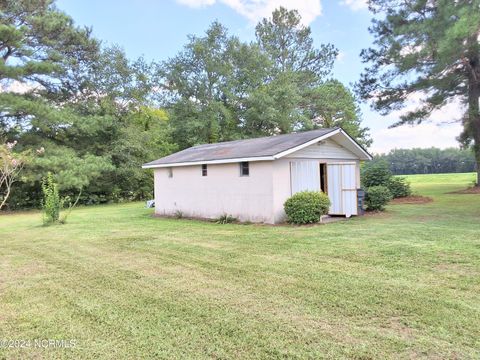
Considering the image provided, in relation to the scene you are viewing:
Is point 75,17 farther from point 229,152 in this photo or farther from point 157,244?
point 157,244

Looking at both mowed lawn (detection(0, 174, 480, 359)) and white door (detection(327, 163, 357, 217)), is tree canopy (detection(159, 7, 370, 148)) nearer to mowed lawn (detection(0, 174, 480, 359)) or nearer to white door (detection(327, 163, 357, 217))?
white door (detection(327, 163, 357, 217))

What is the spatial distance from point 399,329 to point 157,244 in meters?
5.88

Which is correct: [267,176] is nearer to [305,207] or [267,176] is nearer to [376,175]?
[305,207]

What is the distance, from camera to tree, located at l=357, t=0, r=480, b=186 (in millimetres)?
14984

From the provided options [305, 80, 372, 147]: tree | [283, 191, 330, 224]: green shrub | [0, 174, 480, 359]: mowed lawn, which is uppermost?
[305, 80, 372, 147]: tree

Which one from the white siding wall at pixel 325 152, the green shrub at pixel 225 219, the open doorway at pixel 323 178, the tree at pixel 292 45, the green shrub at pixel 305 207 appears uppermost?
the tree at pixel 292 45

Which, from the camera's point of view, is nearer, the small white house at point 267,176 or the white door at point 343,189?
the small white house at point 267,176

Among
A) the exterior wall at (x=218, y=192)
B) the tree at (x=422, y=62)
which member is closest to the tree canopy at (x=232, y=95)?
the tree at (x=422, y=62)

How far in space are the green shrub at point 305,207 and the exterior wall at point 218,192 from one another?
0.66 m

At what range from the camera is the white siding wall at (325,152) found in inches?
469

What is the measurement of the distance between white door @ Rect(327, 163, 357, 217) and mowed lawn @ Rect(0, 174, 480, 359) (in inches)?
127

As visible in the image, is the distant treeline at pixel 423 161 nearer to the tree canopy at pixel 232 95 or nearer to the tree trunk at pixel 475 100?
the tree canopy at pixel 232 95

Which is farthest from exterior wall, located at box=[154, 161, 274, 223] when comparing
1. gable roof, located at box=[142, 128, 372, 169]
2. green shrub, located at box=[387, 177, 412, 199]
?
green shrub, located at box=[387, 177, 412, 199]

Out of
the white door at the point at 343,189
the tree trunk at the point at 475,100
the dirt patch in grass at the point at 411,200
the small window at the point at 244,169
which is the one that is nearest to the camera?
the small window at the point at 244,169
